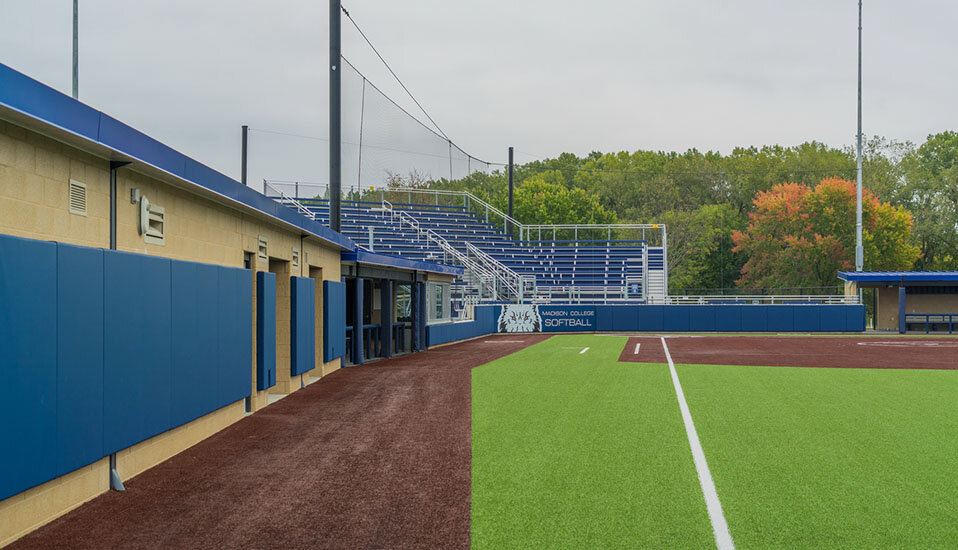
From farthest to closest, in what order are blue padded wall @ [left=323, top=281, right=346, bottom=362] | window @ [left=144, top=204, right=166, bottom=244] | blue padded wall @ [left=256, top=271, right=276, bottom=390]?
blue padded wall @ [left=323, top=281, right=346, bottom=362], blue padded wall @ [left=256, top=271, right=276, bottom=390], window @ [left=144, top=204, right=166, bottom=244]

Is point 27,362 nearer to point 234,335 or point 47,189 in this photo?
point 47,189

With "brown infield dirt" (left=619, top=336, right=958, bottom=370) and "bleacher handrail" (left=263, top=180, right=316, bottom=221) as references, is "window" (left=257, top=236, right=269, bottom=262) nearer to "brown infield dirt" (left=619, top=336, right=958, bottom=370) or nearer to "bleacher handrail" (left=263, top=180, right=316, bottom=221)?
"brown infield dirt" (left=619, top=336, right=958, bottom=370)

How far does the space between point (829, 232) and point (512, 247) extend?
24307 millimetres

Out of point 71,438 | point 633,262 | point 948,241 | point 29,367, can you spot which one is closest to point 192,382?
point 71,438

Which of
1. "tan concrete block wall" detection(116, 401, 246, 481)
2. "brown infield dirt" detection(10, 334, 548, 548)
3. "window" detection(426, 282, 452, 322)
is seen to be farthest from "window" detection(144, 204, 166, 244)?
"window" detection(426, 282, 452, 322)

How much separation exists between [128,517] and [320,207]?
148ft

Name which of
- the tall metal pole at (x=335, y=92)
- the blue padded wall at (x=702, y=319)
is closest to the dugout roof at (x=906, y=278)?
the blue padded wall at (x=702, y=319)

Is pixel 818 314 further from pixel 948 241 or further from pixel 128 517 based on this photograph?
pixel 128 517

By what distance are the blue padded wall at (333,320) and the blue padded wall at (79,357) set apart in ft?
34.5

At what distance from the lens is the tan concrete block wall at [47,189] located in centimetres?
618

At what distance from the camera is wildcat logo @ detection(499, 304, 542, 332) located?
40625 millimetres

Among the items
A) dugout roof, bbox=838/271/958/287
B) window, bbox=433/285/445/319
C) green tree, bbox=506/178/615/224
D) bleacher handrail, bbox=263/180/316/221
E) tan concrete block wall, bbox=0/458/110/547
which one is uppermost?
green tree, bbox=506/178/615/224

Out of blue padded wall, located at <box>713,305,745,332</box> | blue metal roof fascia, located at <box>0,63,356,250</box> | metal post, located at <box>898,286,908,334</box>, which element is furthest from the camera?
blue padded wall, located at <box>713,305,745,332</box>

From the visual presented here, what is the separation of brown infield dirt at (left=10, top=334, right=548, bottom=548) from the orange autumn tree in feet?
168
